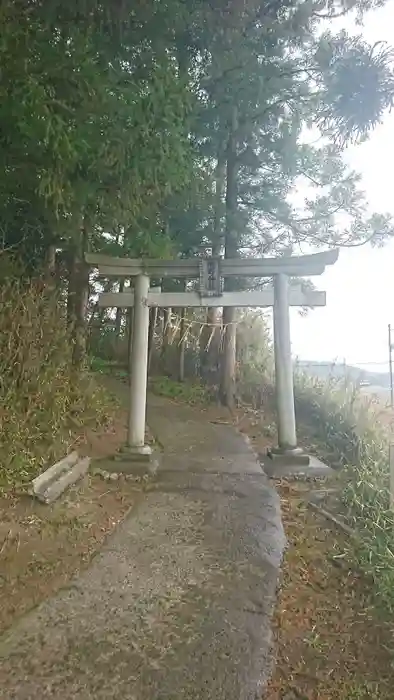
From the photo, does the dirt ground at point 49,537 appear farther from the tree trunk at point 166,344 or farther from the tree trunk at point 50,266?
the tree trunk at point 166,344

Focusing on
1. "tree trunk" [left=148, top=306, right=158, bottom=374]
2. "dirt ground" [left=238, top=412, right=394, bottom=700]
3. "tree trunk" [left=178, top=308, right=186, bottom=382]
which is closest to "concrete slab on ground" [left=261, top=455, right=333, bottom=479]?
"dirt ground" [left=238, top=412, right=394, bottom=700]

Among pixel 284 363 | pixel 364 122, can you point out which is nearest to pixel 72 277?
pixel 284 363

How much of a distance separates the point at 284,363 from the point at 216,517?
2119mm

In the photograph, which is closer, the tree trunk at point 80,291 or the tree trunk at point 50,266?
the tree trunk at point 50,266

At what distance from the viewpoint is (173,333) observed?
10469 millimetres

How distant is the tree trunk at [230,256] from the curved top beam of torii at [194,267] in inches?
96.4

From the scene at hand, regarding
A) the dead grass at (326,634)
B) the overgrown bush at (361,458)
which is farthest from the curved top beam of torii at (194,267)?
the dead grass at (326,634)

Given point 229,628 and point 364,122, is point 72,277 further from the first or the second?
point 229,628

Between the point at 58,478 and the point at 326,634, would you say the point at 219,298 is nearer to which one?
the point at 58,478

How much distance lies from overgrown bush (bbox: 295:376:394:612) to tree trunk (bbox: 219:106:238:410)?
3.83 feet

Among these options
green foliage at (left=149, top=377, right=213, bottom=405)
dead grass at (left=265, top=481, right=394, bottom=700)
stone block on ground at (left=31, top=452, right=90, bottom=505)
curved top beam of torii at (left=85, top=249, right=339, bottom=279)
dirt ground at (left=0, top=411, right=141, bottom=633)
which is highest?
curved top beam of torii at (left=85, top=249, right=339, bottom=279)

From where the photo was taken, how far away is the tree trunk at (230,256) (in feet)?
25.5

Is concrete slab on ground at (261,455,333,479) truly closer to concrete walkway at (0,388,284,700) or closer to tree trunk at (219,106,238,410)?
concrete walkway at (0,388,284,700)

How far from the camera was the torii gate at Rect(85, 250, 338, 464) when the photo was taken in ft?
17.4
